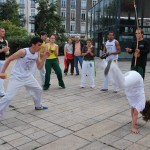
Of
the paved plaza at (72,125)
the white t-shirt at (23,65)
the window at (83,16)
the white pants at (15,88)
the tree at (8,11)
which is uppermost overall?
the window at (83,16)

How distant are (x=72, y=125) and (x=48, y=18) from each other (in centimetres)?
3290

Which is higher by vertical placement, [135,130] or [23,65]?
[23,65]

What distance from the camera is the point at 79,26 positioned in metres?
67.5

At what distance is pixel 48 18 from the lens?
1431 inches

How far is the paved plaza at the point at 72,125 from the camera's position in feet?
13.2

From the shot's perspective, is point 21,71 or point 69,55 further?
point 69,55

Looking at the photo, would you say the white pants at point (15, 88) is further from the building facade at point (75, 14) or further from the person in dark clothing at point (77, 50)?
the building facade at point (75, 14)

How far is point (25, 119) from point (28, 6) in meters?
63.4

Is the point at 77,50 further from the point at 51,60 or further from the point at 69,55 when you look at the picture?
the point at 51,60

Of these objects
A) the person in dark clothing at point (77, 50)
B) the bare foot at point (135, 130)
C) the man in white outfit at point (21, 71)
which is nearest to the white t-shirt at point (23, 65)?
the man in white outfit at point (21, 71)

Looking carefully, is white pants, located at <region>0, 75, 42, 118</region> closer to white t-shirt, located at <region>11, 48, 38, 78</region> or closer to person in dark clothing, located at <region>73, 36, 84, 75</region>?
white t-shirt, located at <region>11, 48, 38, 78</region>

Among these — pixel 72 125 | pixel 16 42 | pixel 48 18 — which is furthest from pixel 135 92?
pixel 48 18

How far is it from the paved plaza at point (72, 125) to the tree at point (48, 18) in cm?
2981

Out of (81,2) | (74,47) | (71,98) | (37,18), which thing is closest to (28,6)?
(81,2)
